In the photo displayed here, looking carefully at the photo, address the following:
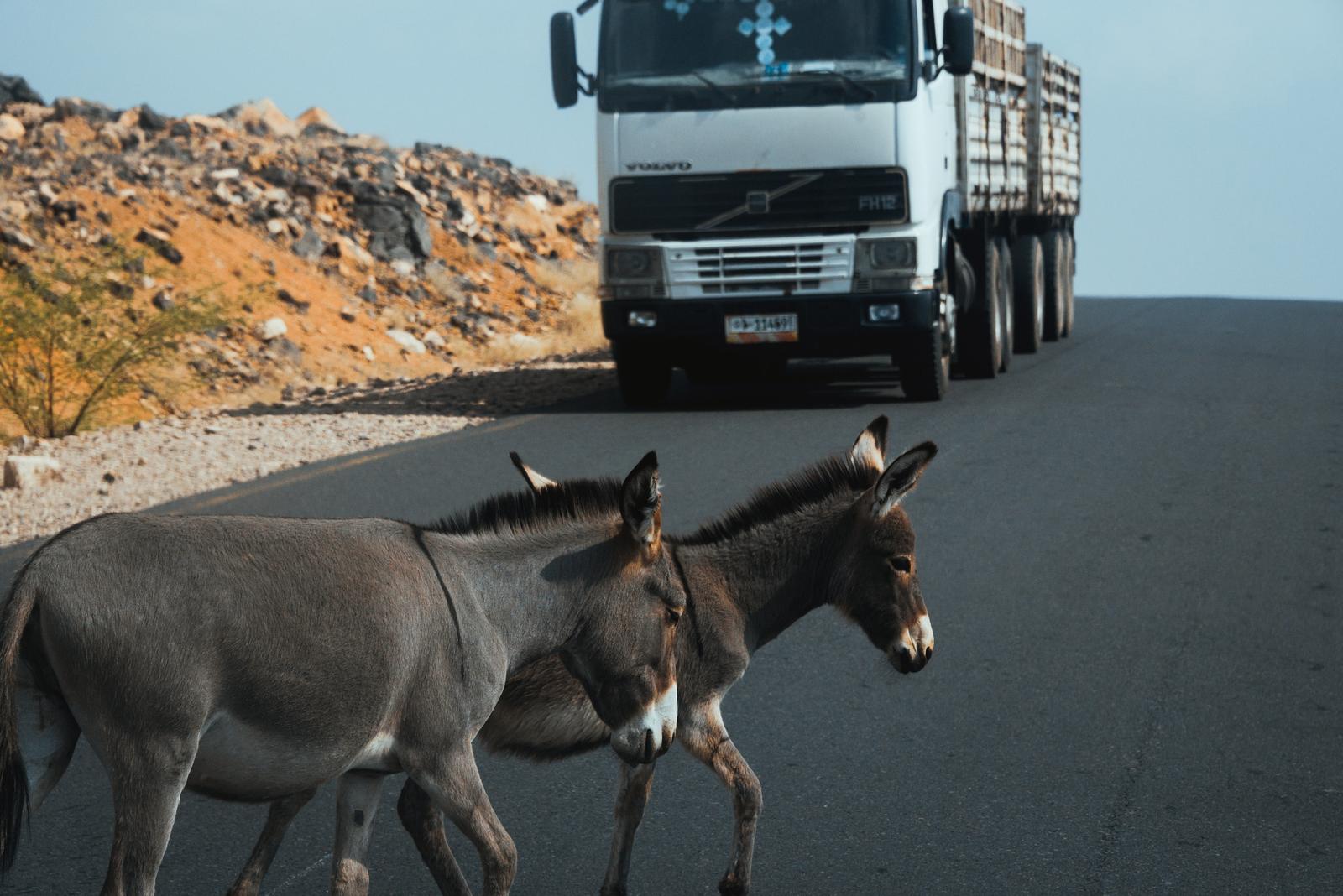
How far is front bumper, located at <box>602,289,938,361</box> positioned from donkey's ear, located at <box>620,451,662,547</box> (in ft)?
37.0

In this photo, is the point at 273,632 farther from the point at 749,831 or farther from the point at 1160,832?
the point at 1160,832

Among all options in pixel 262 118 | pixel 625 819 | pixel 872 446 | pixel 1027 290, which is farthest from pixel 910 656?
pixel 262 118

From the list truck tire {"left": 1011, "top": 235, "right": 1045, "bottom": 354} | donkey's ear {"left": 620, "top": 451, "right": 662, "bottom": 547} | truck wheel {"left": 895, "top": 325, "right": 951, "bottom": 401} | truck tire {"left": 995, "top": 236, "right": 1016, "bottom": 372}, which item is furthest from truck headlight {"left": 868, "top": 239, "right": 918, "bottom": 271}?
donkey's ear {"left": 620, "top": 451, "right": 662, "bottom": 547}

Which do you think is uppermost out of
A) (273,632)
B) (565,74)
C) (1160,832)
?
(565,74)

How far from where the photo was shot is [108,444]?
14.8 m

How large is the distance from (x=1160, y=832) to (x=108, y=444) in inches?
446

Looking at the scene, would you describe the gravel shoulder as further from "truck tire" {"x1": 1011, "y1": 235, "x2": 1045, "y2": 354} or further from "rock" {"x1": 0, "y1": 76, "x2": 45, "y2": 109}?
"rock" {"x1": 0, "y1": 76, "x2": 45, "y2": 109}

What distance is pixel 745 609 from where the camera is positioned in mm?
5043

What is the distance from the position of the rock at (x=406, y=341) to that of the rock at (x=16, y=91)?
1321 cm

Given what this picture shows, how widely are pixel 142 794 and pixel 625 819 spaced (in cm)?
163

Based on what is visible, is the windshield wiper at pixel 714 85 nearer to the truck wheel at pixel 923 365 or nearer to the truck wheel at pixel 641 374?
the truck wheel at pixel 641 374

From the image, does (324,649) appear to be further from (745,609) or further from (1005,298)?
(1005,298)

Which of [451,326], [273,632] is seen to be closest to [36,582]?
[273,632]

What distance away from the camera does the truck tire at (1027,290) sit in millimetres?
22344
